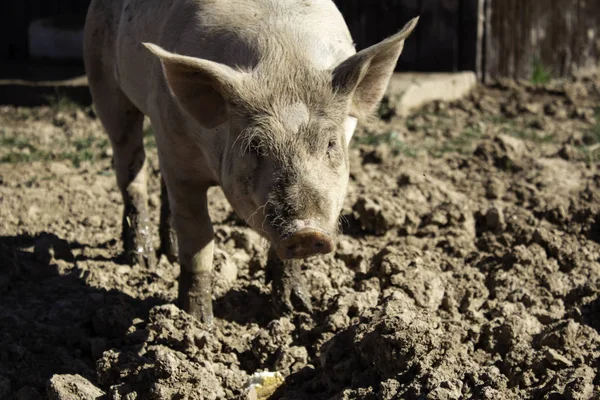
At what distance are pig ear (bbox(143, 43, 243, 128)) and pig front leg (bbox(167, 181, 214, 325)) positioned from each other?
1.97ft

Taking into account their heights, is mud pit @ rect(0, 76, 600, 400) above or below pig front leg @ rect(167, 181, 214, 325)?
below

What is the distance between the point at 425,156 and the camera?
6.79 metres

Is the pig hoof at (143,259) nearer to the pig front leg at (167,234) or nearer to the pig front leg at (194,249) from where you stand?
the pig front leg at (167,234)

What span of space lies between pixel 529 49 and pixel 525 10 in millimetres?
396

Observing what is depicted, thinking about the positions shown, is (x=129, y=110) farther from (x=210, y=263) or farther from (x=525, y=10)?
(x=525, y=10)

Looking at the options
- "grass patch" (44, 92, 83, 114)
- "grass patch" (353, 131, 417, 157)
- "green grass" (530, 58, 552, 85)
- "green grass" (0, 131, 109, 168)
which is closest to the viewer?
"green grass" (0, 131, 109, 168)

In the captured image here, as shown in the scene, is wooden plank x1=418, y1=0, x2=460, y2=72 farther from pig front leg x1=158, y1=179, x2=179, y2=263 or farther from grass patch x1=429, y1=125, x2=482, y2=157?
pig front leg x1=158, y1=179, x2=179, y2=263

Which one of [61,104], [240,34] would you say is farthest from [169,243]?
[61,104]

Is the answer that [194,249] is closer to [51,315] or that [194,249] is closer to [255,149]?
[51,315]

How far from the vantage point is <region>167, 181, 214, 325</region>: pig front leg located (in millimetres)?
4184

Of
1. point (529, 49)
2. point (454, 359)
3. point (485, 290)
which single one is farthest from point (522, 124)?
point (454, 359)

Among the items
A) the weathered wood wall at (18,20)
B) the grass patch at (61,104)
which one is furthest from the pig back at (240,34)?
the weathered wood wall at (18,20)

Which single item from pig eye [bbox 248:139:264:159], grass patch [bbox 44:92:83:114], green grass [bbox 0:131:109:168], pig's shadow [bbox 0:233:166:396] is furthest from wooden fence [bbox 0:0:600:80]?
pig eye [bbox 248:139:264:159]

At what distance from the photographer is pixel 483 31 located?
8.86 metres
